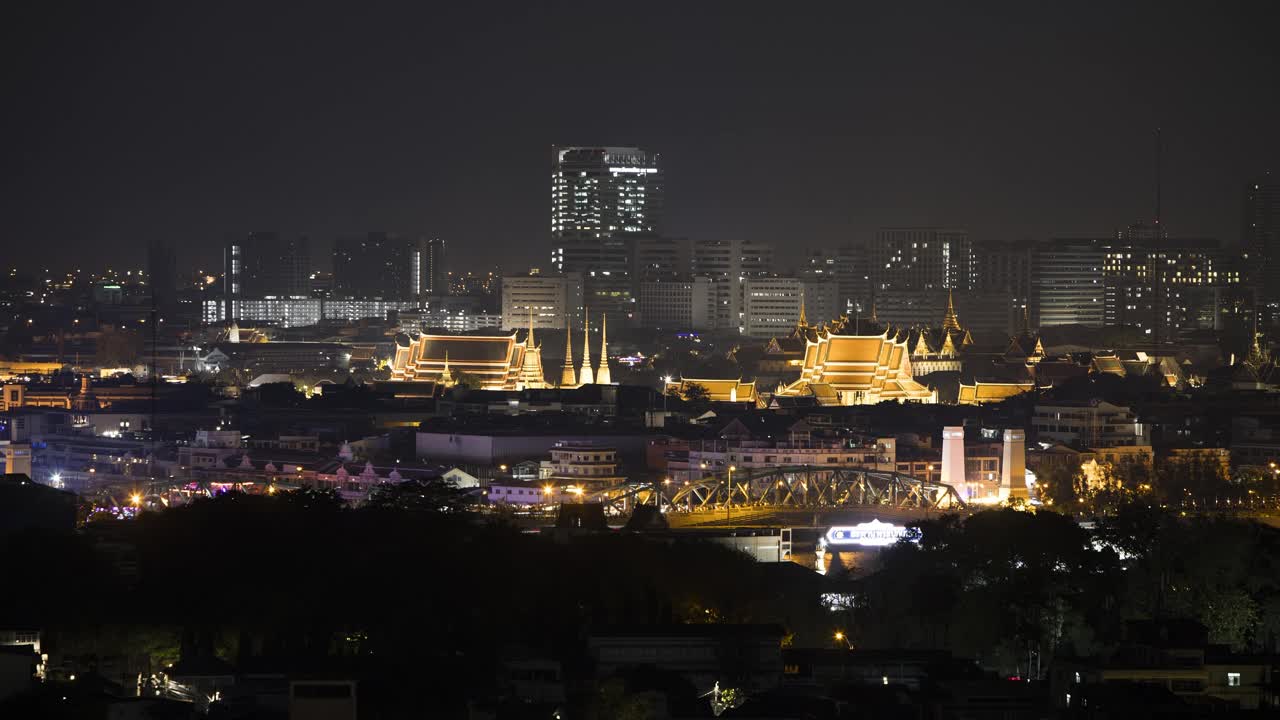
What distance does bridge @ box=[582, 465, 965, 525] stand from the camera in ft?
151

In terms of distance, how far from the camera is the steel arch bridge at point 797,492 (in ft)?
154

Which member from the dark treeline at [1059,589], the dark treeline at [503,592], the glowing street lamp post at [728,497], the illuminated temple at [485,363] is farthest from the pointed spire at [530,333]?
the dark treeline at [503,592]

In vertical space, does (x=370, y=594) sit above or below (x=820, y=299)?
below

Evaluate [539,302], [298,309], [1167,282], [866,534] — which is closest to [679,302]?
[539,302]

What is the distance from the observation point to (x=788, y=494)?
48531mm

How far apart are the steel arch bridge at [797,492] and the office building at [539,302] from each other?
62620 millimetres

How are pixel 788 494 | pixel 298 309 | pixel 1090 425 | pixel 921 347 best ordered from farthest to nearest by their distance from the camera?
pixel 298 309
pixel 921 347
pixel 1090 425
pixel 788 494

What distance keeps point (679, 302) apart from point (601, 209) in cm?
551

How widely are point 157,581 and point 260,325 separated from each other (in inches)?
3797

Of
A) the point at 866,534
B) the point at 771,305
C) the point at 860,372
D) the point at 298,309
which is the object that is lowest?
the point at 866,534

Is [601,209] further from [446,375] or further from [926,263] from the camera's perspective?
[446,375]

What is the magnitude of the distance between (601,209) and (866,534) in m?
75.9

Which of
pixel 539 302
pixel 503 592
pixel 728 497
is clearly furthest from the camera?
pixel 539 302

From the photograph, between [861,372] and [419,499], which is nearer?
[419,499]
